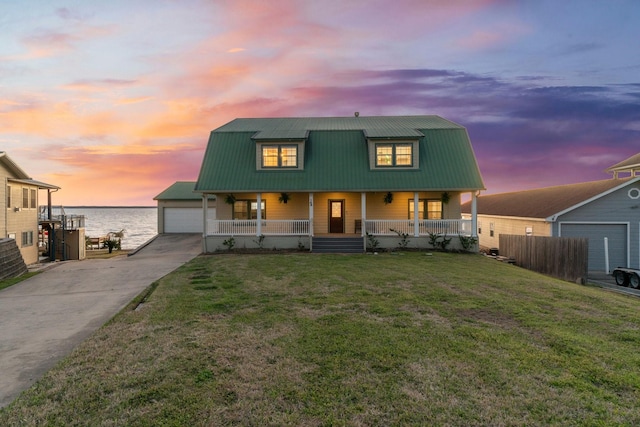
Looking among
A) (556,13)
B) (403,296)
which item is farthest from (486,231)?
(403,296)

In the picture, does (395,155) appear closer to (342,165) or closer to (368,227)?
(342,165)

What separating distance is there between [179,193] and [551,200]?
27.4m

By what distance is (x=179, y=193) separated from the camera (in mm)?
26828

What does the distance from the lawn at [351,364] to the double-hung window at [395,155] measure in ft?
37.1

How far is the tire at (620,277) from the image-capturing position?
1418cm

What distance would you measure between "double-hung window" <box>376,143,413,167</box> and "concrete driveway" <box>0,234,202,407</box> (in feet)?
40.1

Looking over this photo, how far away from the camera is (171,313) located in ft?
21.7

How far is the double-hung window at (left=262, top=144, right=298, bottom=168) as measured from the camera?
18625 millimetres

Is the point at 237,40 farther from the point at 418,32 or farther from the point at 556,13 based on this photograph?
the point at 556,13

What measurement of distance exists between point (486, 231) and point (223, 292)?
2294cm

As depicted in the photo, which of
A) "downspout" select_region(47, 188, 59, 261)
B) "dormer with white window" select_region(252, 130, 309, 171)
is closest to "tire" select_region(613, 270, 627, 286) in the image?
"dormer with white window" select_region(252, 130, 309, 171)

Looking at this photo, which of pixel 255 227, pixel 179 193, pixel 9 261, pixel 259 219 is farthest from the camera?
pixel 179 193

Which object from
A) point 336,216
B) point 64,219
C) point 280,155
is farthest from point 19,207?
point 336,216

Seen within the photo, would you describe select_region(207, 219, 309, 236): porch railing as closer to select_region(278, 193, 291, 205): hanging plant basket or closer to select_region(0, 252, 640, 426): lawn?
select_region(278, 193, 291, 205): hanging plant basket
